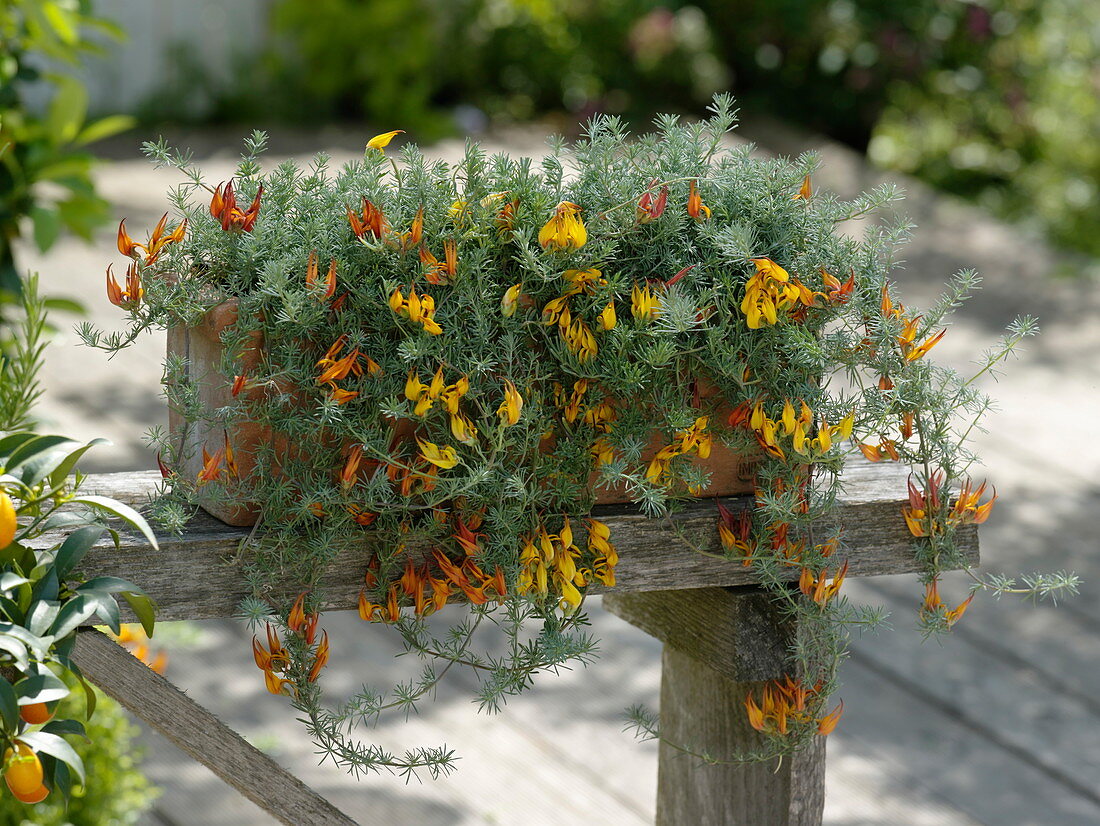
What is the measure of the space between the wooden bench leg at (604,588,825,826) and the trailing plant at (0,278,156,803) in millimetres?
584

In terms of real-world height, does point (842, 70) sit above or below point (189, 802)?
above

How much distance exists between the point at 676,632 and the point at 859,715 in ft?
4.49

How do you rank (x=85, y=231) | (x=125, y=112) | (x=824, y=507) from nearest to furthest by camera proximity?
(x=824, y=507) → (x=85, y=231) → (x=125, y=112)

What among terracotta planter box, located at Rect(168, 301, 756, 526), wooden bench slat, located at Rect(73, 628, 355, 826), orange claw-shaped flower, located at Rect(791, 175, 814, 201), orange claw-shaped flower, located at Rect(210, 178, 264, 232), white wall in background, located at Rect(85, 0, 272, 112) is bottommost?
wooden bench slat, located at Rect(73, 628, 355, 826)

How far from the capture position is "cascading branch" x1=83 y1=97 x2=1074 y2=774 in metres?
1.05

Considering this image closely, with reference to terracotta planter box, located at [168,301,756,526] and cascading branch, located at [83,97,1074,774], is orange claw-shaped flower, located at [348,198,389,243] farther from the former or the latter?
terracotta planter box, located at [168,301,756,526]

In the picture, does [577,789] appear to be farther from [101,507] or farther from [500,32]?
[500,32]

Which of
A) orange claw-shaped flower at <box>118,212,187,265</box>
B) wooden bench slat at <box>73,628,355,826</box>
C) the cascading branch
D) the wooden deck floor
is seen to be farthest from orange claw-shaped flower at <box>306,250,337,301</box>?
the wooden deck floor

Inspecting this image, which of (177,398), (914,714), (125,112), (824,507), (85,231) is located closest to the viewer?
(177,398)

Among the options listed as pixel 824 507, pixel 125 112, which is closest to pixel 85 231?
pixel 824 507

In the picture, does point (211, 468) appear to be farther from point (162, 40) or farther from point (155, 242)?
point (162, 40)

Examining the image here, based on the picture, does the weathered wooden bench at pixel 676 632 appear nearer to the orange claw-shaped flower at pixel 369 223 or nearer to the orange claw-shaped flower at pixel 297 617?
the orange claw-shaped flower at pixel 297 617

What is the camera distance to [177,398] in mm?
1053

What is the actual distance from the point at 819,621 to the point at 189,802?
4.95 feet
